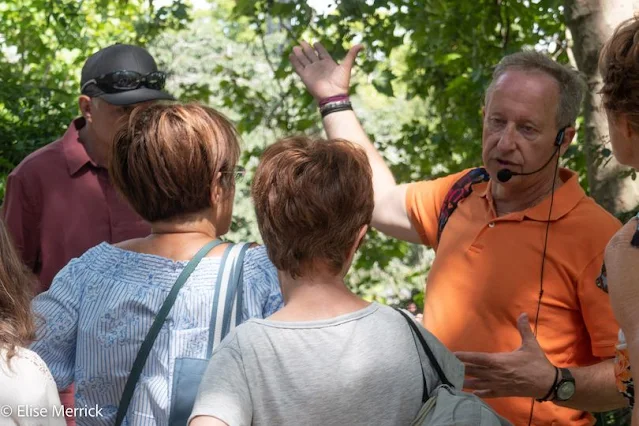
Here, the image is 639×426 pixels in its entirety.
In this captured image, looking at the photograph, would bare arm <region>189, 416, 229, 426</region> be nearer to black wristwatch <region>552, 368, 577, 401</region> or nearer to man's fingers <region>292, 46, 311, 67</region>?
black wristwatch <region>552, 368, 577, 401</region>

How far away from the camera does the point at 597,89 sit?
455cm

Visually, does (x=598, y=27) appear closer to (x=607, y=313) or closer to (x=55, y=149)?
(x=607, y=313)

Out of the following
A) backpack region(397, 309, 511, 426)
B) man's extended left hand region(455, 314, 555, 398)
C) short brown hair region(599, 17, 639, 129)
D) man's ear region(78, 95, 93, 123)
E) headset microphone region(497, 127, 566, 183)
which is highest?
short brown hair region(599, 17, 639, 129)

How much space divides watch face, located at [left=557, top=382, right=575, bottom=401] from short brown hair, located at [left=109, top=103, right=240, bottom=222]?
1.10 metres

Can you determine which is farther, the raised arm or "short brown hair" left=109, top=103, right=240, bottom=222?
the raised arm

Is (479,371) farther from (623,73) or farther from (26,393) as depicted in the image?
(26,393)

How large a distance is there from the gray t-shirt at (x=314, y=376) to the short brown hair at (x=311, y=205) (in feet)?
0.52

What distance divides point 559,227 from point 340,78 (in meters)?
1.15

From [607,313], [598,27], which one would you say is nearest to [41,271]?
[607,313]

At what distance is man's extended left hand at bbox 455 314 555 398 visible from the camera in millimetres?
2607

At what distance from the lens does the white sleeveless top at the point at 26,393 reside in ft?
7.17

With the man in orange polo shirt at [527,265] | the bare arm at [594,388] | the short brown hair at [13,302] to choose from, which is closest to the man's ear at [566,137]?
the man in orange polo shirt at [527,265]

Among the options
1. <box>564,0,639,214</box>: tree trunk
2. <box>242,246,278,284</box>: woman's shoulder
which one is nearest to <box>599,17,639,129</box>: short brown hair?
<box>242,246,278,284</box>: woman's shoulder

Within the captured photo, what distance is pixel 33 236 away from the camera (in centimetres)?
369
